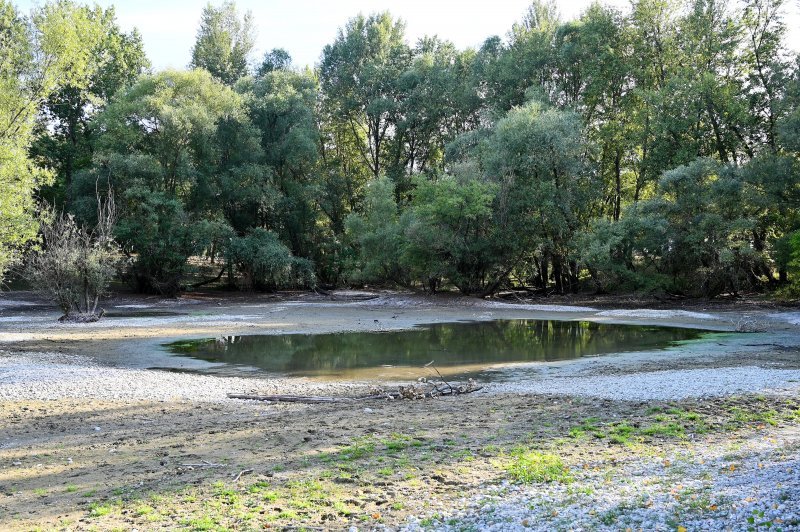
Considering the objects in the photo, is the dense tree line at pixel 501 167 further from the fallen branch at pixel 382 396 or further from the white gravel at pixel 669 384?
the fallen branch at pixel 382 396

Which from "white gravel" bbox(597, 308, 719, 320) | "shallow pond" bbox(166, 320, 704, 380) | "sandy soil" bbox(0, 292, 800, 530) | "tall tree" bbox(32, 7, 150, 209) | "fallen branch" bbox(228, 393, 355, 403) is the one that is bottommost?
"shallow pond" bbox(166, 320, 704, 380)

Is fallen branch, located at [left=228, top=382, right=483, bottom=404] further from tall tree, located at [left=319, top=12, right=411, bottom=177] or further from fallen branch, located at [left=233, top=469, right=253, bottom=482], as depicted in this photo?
tall tree, located at [left=319, top=12, right=411, bottom=177]

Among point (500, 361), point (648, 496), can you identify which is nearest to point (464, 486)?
point (648, 496)

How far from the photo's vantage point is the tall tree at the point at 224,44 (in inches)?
2474

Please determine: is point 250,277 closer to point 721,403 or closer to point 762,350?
point 762,350

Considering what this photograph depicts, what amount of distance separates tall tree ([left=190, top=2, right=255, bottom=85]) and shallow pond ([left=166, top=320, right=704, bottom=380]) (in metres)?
44.2

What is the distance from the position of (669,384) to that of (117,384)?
12761 mm

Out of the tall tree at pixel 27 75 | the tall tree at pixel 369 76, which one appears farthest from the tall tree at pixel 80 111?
the tall tree at pixel 27 75

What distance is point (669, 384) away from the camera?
1362cm

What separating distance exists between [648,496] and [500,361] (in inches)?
527

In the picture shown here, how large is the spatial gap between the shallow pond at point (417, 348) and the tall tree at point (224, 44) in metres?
44.2

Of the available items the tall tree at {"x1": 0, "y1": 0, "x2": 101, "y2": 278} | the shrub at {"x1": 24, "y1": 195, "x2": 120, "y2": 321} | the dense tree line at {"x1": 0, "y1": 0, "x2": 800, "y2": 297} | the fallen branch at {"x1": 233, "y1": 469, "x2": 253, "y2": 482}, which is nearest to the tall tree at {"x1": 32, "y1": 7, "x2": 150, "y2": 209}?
the dense tree line at {"x1": 0, "y1": 0, "x2": 800, "y2": 297}

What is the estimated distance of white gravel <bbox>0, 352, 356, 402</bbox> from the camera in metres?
13.2

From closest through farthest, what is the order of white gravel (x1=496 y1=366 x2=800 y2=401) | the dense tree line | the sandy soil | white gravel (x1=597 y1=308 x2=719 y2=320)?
1. the sandy soil
2. white gravel (x1=496 y1=366 x2=800 y2=401)
3. white gravel (x1=597 y1=308 x2=719 y2=320)
4. the dense tree line
